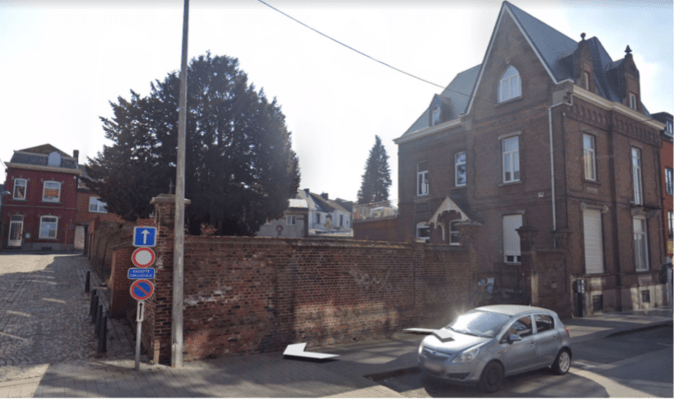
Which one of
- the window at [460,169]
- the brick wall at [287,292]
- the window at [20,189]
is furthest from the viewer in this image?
the window at [20,189]

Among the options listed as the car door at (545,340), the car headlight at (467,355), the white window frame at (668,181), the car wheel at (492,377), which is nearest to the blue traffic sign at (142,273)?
the car headlight at (467,355)

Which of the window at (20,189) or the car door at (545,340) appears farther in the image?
the window at (20,189)

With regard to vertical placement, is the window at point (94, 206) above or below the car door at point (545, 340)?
above

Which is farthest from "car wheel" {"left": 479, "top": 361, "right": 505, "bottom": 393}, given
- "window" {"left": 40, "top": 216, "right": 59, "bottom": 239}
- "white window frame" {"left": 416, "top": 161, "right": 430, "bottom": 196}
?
"window" {"left": 40, "top": 216, "right": 59, "bottom": 239}

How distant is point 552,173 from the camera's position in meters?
18.5

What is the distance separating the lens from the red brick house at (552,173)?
18.2m

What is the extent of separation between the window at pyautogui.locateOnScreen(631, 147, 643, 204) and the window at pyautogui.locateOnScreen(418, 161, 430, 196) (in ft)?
35.7

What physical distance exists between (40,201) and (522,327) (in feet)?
141

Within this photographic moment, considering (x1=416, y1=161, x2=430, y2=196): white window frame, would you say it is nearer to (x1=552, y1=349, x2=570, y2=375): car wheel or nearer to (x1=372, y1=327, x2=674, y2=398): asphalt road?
(x1=372, y1=327, x2=674, y2=398): asphalt road

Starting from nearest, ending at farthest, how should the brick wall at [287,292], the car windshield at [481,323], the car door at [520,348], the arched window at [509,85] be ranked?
the car door at [520,348]
the car windshield at [481,323]
the brick wall at [287,292]
the arched window at [509,85]

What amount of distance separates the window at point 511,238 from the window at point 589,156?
3.90 m

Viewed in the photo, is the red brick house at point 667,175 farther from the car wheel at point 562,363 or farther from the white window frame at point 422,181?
the car wheel at point 562,363

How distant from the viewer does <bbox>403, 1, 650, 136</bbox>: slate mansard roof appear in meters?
19.8

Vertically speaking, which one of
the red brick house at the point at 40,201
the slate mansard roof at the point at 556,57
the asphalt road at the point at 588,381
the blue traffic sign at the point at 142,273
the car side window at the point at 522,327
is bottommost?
the asphalt road at the point at 588,381
